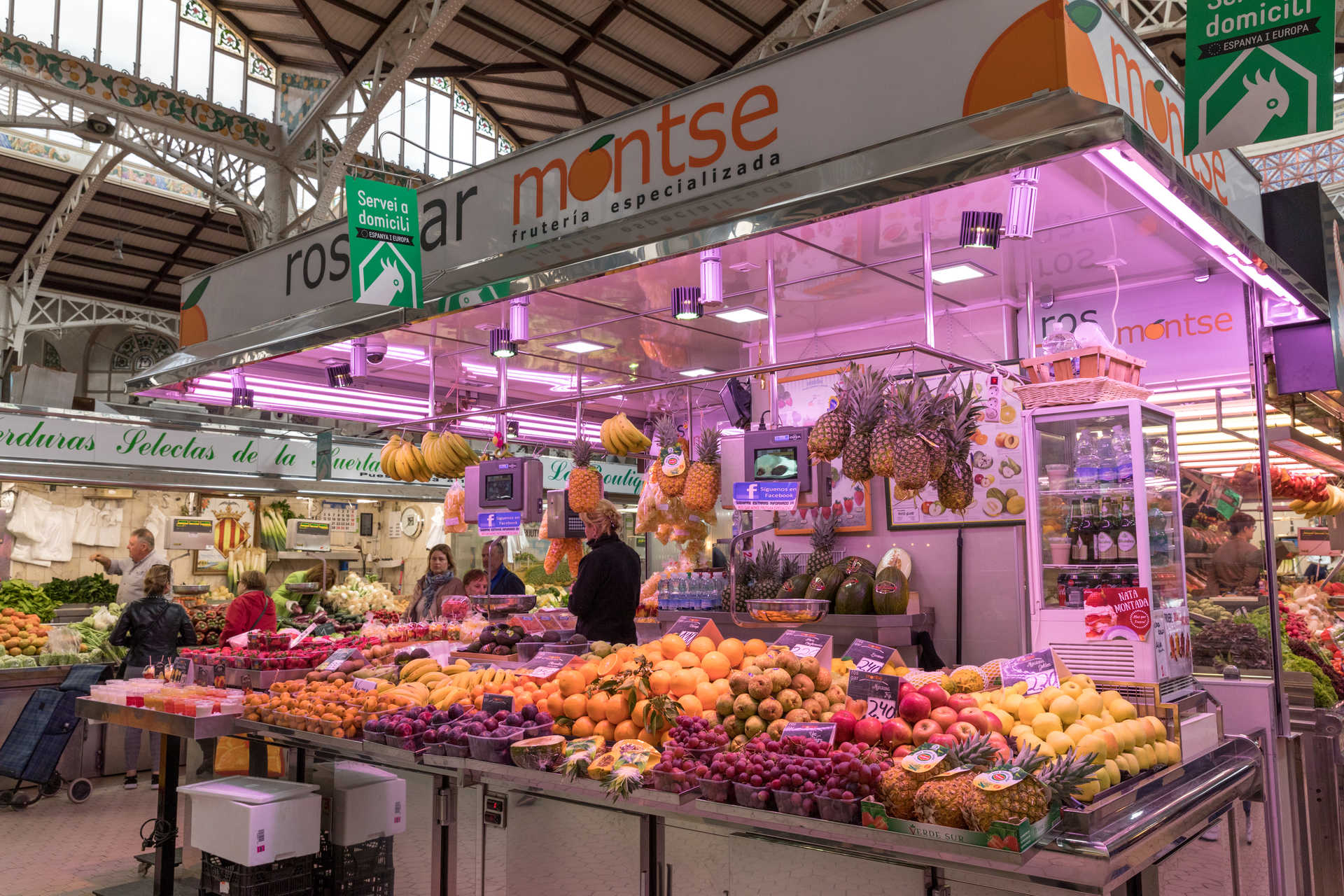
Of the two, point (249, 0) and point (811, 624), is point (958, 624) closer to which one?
point (811, 624)

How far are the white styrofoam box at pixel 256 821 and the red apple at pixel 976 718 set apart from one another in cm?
275

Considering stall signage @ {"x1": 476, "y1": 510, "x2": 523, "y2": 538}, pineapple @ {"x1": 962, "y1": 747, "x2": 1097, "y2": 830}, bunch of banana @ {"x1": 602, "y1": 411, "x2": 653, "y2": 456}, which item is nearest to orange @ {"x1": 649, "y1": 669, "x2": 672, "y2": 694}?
pineapple @ {"x1": 962, "y1": 747, "x2": 1097, "y2": 830}

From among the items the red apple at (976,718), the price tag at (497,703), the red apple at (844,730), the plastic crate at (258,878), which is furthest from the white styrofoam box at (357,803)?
the red apple at (976,718)

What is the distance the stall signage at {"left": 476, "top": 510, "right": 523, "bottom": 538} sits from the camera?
20.7ft

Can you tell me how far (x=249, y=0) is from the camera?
12859 mm

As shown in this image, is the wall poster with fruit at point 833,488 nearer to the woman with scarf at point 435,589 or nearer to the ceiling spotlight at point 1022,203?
the ceiling spotlight at point 1022,203

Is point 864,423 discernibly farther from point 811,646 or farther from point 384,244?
point 384,244

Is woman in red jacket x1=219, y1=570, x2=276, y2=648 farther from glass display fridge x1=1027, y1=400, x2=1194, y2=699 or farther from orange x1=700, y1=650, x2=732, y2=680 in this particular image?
glass display fridge x1=1027, y1=400, x2=1194, y2=699

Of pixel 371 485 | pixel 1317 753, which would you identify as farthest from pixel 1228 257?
pixel 371 485

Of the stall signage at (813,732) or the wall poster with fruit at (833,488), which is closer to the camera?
the stall signage at (813,732)

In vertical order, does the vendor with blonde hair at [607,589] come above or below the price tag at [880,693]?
above

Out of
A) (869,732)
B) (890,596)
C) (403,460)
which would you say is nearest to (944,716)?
(869,732)

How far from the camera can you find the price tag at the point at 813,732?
9.41 feet

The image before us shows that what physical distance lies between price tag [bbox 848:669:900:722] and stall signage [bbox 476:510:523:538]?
351 centimetres
